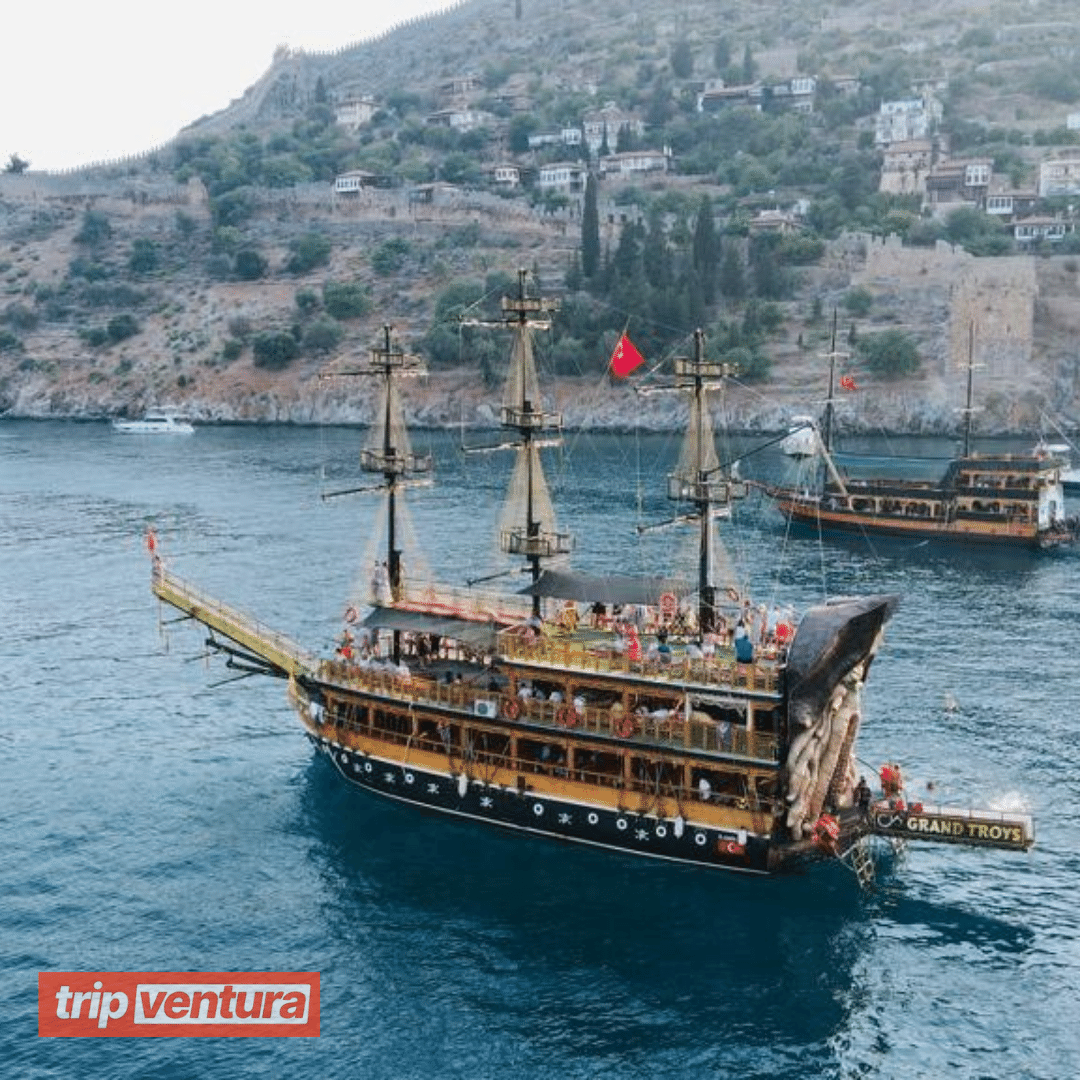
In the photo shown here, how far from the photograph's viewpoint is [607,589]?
1351 inches

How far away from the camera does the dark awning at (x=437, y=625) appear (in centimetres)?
3325

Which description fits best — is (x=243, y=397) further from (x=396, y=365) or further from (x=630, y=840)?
(x=630, y=840)

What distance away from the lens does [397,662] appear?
3638cm

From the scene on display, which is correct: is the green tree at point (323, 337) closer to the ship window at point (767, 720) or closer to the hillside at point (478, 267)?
the hillside at point (478, 267)

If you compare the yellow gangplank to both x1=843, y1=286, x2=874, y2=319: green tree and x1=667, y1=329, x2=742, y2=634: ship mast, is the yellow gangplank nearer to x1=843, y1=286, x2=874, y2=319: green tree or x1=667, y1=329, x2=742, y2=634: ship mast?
x1=667, y1=329, x2=742, y2=634: ship mast

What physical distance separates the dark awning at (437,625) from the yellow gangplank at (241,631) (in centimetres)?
322

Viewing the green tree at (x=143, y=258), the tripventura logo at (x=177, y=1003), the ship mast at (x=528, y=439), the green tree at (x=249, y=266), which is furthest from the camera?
the green tree at (x=143, y=258)

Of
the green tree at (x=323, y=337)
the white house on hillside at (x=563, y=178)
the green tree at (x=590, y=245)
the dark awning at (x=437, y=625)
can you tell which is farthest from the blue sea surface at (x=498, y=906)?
the white house on hillside at (x=563, y=178)

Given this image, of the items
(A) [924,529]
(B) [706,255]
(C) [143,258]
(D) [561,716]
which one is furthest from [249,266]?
(D) [561,716]

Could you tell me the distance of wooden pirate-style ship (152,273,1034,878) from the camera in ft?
96.6

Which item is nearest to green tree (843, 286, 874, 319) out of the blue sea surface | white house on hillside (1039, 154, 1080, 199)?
white house on hillside (1039, 154, 1080, 199)

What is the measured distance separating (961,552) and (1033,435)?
1675 inches

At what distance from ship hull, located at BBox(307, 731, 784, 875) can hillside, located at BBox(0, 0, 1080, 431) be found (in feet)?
264

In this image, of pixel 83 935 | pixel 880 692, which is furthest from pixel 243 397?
pixel 83 935
